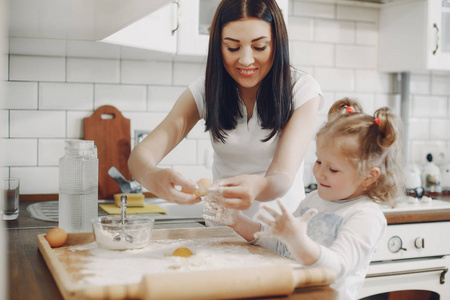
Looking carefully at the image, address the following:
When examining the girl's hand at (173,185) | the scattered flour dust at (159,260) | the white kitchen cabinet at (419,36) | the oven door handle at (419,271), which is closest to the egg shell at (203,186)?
the girl's hand at (173,185)

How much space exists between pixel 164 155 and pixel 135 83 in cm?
99

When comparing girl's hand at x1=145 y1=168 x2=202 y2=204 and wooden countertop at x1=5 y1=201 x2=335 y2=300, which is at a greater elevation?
girl's hand at x1=145 y1=168 x2=202 y2=204

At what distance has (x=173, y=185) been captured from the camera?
3.68 ft

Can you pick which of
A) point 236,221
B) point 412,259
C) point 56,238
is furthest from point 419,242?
point 56,238

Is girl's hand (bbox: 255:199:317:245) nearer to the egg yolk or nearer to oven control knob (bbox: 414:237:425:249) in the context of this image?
the egg yolk

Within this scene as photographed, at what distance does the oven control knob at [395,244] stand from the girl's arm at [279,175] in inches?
31.8

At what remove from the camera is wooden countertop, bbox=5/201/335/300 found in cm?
88

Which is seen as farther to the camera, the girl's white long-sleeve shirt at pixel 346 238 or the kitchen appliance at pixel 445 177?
the kitchen appliance at pixel 445 177

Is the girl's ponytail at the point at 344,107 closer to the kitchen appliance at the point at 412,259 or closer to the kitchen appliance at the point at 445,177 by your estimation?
the kitchen appliance at the point at 412,259

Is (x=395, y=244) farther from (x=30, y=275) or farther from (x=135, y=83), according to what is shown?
(x=30, y=275)

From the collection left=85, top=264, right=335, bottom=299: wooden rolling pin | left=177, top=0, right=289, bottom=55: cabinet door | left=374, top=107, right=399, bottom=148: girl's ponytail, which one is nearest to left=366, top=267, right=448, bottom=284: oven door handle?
left=374, top=107, right=399, bottom=148: girl's ponytail

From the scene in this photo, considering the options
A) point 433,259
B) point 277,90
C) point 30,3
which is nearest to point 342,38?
point 433,259

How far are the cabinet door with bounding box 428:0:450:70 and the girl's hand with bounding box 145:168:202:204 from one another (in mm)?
1781

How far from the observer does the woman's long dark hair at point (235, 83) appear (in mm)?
1361
